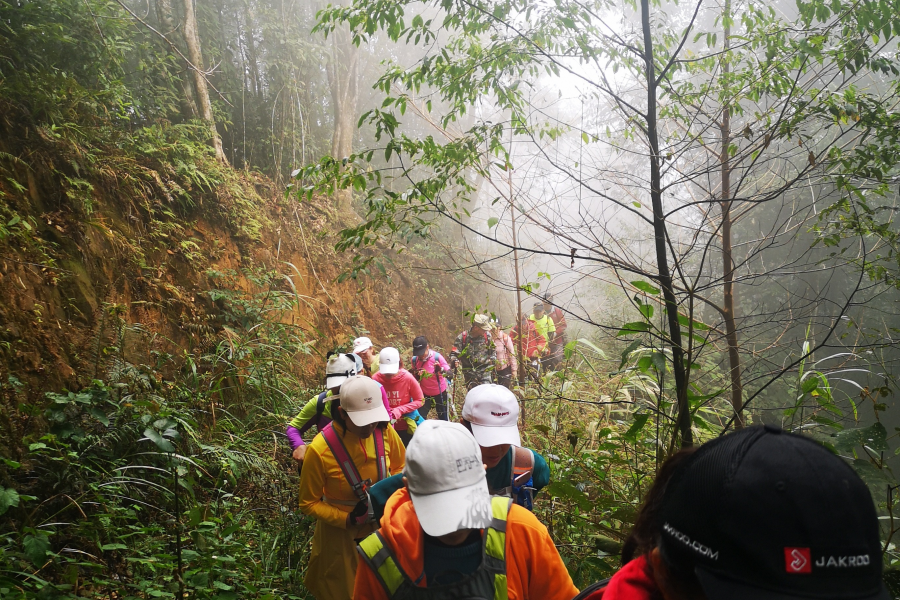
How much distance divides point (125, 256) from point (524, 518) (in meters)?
5.86

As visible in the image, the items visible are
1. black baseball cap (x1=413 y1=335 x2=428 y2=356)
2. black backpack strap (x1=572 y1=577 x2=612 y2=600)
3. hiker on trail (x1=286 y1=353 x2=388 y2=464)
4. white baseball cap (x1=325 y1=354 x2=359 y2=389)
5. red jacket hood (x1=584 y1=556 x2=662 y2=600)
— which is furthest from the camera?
black baseball cap (x1=413 y1=335 x2=428 y2=356)

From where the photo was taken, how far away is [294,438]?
4.07 meters

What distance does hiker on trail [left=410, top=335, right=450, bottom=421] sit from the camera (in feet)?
21.5

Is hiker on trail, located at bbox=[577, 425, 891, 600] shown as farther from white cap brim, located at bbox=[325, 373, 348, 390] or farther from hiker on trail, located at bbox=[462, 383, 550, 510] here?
white cap brim, located at bbox=[325, 373, 348, 390]

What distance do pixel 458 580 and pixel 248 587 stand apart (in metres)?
2.24

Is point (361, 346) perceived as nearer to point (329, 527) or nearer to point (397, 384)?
point (397, 384)

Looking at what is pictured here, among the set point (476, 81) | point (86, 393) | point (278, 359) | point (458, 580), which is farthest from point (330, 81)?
point (458, 580)

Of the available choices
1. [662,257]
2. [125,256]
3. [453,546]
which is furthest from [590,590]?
[125,256]

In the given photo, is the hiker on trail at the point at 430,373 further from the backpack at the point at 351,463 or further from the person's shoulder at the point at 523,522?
the person's shoulder at the point at 523,522

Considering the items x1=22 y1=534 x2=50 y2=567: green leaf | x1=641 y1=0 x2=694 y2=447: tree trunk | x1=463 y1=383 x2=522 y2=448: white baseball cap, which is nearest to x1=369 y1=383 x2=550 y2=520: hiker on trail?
x1=463 y1=383 x2=522 y2=448: white baseball cap

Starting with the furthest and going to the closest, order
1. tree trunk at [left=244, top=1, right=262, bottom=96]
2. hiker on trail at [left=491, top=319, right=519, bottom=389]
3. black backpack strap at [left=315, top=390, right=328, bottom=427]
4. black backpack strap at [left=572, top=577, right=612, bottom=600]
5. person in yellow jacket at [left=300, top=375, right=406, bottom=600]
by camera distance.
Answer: tree trunk at [left=244, top=1, right=262, bottom=96], hiker on trail at [left=491, top=319, right=519, bottom=389], black backpack strap at [left=315, top=390, right=328, bottom=427], person in yellow jacket at [left=300, top=375, right=406, bottom=600], black backpack strap at [left=572, top=577, right=612, bottom=600]

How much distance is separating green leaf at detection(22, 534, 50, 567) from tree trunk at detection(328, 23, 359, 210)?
10138 millimetres

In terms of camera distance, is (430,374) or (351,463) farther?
(430,374)

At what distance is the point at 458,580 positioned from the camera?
1748mm
